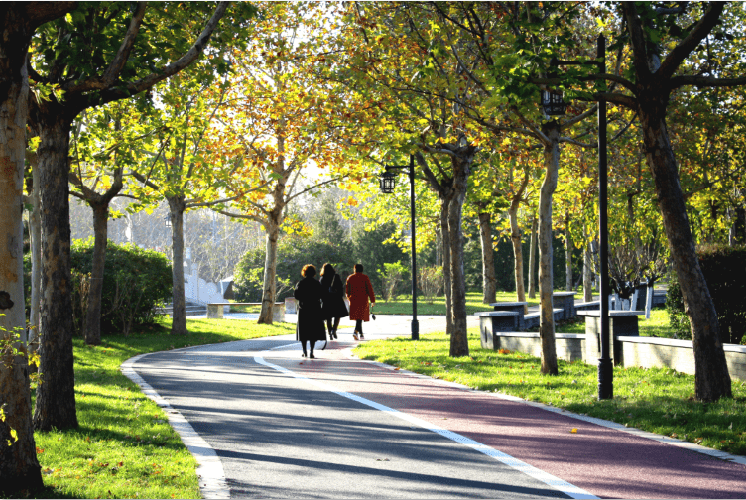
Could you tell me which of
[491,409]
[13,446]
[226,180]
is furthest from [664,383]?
[226,180]

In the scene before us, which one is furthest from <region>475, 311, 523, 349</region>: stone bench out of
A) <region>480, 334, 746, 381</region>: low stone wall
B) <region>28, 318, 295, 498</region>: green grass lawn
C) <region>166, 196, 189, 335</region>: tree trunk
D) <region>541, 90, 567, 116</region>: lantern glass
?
<region>166, 196, 189, 335</region>: tree trunk

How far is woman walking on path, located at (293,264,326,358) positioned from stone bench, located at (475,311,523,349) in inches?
147

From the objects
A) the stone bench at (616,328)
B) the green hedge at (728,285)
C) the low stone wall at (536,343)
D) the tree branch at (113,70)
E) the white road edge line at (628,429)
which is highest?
the tree branch at (113,70)

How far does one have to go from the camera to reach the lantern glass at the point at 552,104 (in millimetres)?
10570

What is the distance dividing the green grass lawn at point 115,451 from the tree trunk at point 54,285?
33cm

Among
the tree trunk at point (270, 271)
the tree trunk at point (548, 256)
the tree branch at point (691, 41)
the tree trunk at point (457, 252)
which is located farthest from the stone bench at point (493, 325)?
the tree trunk at point (270, 271)

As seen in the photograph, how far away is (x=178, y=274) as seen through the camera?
2100 cm

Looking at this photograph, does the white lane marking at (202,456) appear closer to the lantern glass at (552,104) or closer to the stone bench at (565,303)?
the lantern glass at (552,104)

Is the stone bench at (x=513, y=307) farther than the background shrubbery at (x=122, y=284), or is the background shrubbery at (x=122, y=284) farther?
the background shrubbery at (x=122, y=284)

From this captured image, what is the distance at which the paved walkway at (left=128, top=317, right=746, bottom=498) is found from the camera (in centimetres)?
546

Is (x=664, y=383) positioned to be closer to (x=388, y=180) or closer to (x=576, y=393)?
(x=576, y=393)

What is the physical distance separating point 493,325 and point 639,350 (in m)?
4.63

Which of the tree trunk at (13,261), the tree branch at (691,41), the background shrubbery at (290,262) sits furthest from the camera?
the background shrubbery at (290,262)

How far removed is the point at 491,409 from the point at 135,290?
46.0 ft
